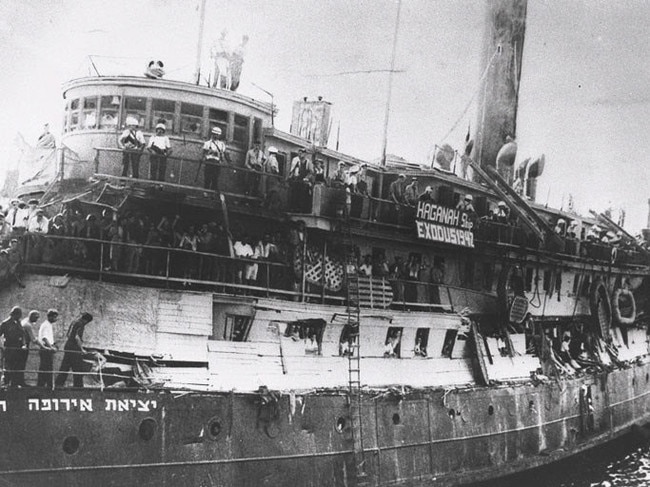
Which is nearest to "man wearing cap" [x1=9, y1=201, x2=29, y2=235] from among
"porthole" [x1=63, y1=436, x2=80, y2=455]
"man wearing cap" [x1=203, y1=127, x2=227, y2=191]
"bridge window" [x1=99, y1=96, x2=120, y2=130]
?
"bridge window" [x1=99, y1=96, x2=120, y2=130]

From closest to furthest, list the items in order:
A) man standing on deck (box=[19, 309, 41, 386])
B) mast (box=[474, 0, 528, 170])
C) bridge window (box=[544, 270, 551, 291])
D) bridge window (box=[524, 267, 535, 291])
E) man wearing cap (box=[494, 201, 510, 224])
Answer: man standing on deck (box=[19, 309, 41, 386]) < man wearing cap (box=[494, 201, 510, 224]) < bridge window (box=[524, 267, 535, 291]) < bridge window (box=[544, 270, 551, 291]) < mast (box=[474, 0, 528, 170])

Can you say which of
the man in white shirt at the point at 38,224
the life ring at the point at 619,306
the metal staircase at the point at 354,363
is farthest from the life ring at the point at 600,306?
the man in white shirt at the point at 38,224

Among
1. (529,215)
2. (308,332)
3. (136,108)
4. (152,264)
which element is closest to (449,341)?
(308,332)

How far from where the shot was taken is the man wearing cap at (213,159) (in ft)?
45.6

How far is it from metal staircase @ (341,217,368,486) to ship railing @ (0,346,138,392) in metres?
4.76

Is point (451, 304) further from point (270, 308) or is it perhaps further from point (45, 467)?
point (45, 467)

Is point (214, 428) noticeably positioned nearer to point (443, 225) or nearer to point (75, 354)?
point (75, 354)

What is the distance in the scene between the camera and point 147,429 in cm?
1128

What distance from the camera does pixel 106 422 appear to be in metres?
10.9

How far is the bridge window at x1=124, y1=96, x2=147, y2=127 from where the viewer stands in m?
14.5

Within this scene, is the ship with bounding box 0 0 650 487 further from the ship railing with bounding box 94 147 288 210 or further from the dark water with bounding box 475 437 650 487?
the dark water with bounding box 475 437 650 487

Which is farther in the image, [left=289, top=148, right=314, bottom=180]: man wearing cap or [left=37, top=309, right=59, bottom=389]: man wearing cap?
[left=289, top=148, right=314, bottom=180]: man wearing cap

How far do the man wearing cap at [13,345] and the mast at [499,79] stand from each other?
20.0m

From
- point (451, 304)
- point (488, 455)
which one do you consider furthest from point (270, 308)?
point (488, 455)
